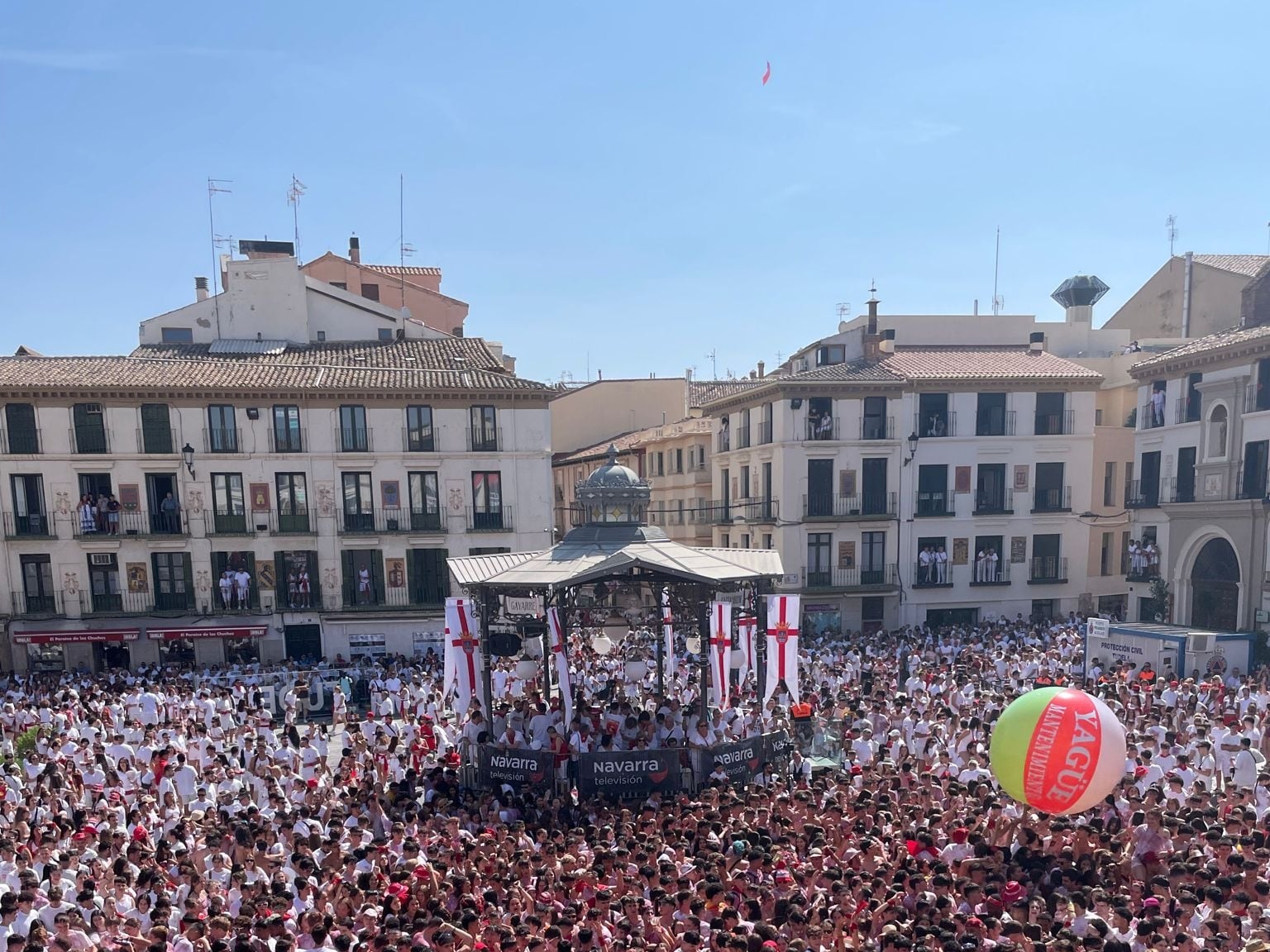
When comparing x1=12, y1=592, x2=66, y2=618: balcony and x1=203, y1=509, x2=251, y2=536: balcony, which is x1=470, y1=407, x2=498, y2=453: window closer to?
x1=203, y1=509, x2=251, y2=536: balcony

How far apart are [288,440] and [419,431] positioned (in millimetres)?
4393

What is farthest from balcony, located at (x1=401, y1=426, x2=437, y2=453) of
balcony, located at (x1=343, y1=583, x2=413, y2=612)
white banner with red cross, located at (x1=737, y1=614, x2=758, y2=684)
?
white banner with red cross, located at (x1=737, y1=614, x2=758, y2=684)

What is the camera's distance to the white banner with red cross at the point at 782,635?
50.6 ft

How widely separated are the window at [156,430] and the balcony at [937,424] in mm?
27081

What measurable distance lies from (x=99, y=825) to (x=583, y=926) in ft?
26.2

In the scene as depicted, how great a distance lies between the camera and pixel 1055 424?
33500 millimetres

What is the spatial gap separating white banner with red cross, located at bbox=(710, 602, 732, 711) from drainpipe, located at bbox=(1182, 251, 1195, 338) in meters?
34.1

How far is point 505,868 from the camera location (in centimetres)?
1005

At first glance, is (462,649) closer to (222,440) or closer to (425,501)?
(425,501)

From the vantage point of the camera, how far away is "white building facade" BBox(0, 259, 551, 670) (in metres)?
27.8

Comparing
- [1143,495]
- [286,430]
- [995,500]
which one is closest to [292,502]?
[286,430]

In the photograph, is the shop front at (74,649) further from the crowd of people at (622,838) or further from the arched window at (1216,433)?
the arched window at (1216,433)

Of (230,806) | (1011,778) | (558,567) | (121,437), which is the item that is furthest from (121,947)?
(121,437)

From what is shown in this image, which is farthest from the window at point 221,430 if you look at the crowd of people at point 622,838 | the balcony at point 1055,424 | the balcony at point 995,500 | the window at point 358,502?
the balcony at point 1055,424
